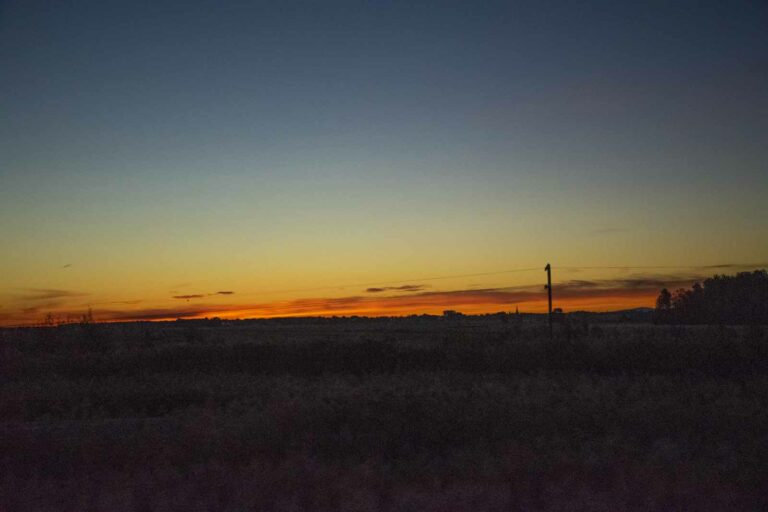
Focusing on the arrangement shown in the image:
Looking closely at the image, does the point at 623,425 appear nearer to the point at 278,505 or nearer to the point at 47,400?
the point at 278,505

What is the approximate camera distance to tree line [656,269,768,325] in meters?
92.8

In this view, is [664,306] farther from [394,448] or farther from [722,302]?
[394,448]

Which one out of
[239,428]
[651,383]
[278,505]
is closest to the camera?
[278,505]

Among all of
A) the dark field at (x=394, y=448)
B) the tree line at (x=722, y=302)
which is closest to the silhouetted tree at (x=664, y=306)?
the tree line at (x=722, y=302)

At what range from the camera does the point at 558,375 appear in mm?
29859

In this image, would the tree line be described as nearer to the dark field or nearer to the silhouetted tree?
the silhouetted tree

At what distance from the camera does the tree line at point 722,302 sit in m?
92.8

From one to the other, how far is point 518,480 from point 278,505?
360 centimetres

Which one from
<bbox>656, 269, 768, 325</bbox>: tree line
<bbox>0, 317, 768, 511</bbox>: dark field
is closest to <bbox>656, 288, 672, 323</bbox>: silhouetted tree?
<bbox>656, 269, 768, 325</bbox>: tree line

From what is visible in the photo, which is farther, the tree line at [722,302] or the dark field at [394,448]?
the tree line at [722,302]

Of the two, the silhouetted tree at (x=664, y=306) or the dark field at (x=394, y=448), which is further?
the silhouetted tree at (x=664, y=306)

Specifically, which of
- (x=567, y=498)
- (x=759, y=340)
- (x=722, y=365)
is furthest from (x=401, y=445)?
(x=759, y=340)

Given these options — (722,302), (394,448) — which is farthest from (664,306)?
(394,448)

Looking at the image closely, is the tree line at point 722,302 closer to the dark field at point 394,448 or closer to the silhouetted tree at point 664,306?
the silhouetted tree at point 664,306
